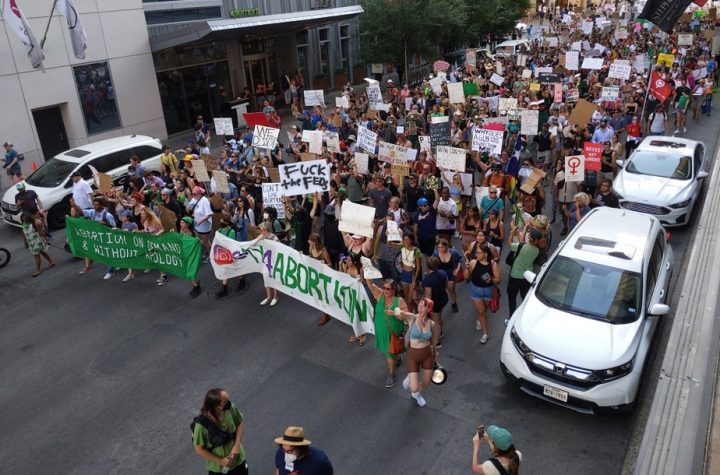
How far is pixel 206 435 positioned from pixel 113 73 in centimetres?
2050

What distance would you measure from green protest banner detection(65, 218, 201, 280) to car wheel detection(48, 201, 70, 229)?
8.85ft

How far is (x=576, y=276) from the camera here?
783 cm

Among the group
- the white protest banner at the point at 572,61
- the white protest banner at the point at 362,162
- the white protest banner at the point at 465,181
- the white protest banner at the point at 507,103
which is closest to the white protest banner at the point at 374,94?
the white protest banner at the point at 507,103

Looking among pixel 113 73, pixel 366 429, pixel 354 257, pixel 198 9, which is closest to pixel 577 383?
pixel 366 429

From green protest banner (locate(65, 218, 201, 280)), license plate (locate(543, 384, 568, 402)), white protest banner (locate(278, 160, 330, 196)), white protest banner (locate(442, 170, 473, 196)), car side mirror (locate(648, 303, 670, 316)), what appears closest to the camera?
license plate (locate(543, 384, 568, 402))

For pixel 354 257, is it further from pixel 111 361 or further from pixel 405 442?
pixel 111 361

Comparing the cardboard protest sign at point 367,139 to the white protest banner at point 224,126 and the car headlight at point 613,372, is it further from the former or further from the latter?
the car headlight at point 613,372

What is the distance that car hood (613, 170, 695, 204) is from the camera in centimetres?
1191

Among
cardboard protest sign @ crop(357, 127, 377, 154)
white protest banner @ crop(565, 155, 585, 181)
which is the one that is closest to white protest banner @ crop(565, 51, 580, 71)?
cardboard protest sign @ crop(357, 127, 377, 154)

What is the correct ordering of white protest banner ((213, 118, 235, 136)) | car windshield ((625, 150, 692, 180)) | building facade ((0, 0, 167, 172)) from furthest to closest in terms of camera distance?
building facade ((0, 0, 167, 172))
white protest banner ((213, 118, 235, 136))
car windshield ((625, 150, 692, 180))

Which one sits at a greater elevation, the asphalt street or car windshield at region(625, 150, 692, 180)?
car windshield at region(625, 150, 692, 180)

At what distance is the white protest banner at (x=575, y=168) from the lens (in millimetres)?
11391

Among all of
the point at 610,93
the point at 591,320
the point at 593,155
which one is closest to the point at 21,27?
the point at 593,155

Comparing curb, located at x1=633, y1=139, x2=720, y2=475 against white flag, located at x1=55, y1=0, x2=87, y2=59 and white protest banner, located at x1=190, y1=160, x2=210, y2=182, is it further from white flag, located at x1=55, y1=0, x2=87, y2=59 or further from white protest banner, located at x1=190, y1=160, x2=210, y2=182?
white flag, located at x1=55, y1=0, x2=87, y2=59
